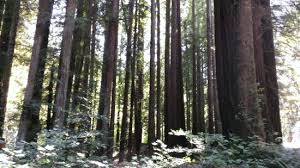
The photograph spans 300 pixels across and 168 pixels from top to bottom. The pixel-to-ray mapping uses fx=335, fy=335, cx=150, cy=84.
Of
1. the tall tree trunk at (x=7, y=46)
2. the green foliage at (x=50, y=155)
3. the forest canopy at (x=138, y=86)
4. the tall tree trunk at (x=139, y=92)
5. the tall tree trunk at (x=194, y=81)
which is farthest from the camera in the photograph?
the tall tree trunk at (x=194, y=81)

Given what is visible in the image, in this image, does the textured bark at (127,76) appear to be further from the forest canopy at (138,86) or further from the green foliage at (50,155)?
the green foliage at (50,155)

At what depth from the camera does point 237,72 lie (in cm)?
688

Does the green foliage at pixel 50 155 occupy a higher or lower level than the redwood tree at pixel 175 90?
lower

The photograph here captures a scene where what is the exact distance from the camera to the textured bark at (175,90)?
14844mm

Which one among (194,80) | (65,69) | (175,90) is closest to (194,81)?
(194,80)

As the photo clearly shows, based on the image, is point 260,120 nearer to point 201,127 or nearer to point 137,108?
point 137,108

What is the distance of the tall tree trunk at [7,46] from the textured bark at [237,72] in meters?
7.88

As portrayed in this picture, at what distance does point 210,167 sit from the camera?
5.15 meters

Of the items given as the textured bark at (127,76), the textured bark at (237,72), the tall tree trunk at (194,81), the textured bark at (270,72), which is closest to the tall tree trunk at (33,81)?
the textured bark at (237,72)

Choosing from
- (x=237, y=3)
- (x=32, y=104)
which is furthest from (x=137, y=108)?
(x=237, y=3)

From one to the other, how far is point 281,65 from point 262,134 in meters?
9.70

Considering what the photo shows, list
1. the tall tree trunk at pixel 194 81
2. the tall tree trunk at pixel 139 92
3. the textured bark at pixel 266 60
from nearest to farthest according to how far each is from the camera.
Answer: the textured bark at pixel 266 60, the tall tree trunk at pixel 139 92, the tall tree trunk at pixel 194 81

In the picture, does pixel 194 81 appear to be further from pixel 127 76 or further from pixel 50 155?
pixel 50 155

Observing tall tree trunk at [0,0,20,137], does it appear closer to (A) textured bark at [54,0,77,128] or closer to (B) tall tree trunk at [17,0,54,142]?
(B) tall tree trunk at [17,0,54,142]
